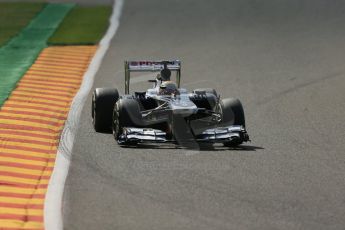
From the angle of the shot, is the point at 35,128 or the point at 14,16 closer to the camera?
the point at 35,128

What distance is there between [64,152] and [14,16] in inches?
817

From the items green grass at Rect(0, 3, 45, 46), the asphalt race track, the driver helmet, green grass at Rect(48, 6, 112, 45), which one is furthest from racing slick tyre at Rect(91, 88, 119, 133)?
green grass at Rect(0, 3, 45, 46)

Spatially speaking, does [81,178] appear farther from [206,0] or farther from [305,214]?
[206,0]

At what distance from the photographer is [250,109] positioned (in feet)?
67.5

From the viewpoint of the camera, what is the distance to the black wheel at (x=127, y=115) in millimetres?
16938

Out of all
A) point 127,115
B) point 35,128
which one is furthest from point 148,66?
point 35,128

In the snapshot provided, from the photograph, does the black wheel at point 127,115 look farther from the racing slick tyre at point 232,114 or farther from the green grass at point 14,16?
the green grass at point 14,16

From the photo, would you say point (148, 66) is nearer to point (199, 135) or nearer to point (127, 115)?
point (127, 115)

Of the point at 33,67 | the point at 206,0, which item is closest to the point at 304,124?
the point at 33,67

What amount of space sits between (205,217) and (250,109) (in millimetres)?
8715

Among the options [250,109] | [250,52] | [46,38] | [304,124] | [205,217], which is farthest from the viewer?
[46,38]

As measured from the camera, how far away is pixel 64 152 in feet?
53.5

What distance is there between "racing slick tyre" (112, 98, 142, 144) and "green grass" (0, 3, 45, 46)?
14.2 meters

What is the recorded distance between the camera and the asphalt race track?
12281 millimetres
